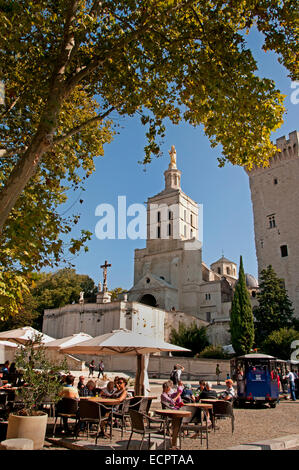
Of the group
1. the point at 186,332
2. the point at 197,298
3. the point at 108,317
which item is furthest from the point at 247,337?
the point at 197,298

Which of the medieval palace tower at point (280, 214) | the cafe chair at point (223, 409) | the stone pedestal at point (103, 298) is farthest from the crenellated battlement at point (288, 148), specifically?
the cafe chair at point (223, 409)

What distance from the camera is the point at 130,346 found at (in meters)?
10.8

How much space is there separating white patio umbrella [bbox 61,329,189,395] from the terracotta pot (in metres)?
4.45

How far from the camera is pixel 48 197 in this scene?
33.6 ft

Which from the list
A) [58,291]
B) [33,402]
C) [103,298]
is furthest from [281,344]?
[58,291]

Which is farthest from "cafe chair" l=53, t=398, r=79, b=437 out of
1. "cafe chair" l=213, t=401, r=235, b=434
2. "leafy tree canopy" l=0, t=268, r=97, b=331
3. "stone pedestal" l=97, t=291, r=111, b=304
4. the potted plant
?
"leafy tree canopy" l=0, t=268, r=97, b=331

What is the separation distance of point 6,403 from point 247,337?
25892 mm

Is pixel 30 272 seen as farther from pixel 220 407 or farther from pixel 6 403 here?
pixel 220 407

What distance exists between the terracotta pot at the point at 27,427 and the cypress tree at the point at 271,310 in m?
30.8

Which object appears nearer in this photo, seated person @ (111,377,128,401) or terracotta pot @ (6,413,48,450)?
terracotta pot @ (6,413,48,450)

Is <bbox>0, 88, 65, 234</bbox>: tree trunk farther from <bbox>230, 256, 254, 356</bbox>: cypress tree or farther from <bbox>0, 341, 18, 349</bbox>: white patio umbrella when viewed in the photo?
<bbox>230, 256, 254, 356</bbox>: cypress tree

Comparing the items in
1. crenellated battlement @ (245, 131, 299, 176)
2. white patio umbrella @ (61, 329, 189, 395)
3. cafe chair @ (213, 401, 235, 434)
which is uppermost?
crenellated battlement @ (245, 131, 299, 176)

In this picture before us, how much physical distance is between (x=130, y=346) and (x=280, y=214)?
36571 mm

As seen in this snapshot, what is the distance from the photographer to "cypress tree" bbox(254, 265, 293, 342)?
112 feet
